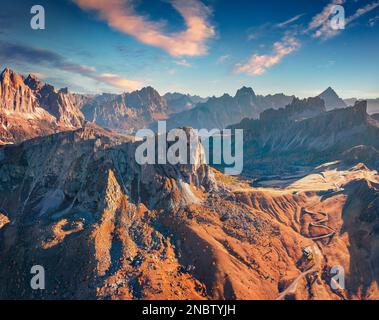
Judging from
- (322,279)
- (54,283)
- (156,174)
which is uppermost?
(156,174)

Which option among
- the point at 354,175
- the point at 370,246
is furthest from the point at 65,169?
the point at 354,175

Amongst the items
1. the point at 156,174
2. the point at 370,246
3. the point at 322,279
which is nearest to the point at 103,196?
the point at 156,174

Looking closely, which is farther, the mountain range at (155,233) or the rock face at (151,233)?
the mountain range at (155,233)

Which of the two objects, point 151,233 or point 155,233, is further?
point 155,233

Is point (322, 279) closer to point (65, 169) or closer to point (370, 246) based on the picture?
point (370, 246)

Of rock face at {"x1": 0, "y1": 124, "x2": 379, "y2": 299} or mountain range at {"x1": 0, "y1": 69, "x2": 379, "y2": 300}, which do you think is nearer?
rock face at {"x1": 0, "y1": 124, "x2": 379, "y2": 299}

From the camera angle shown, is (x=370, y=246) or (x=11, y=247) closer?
(x=11, y=247)

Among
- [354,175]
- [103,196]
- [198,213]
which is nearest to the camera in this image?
[103,196]

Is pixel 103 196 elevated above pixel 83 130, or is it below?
below
